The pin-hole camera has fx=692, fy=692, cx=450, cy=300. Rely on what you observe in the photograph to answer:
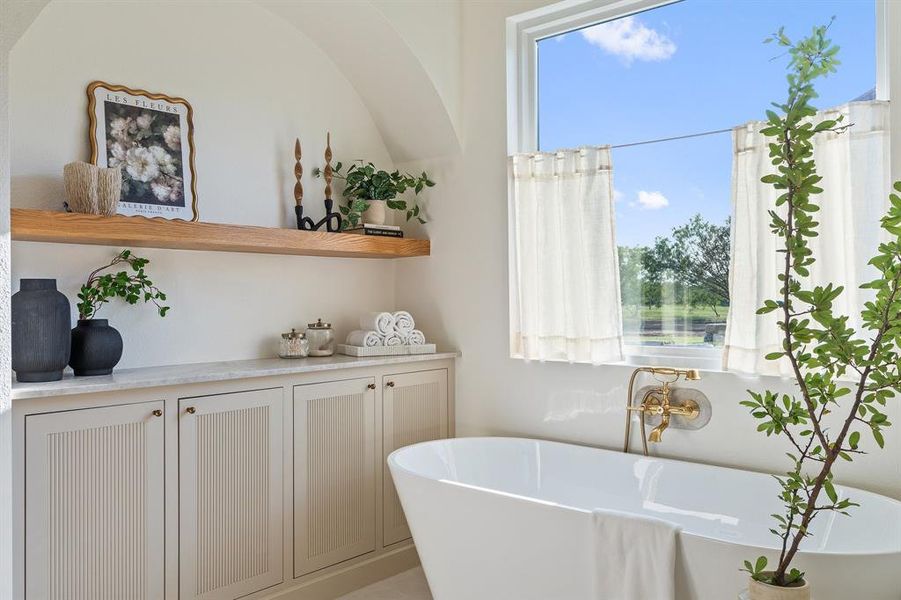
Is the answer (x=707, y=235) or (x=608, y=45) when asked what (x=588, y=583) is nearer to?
(x=707, y=235)

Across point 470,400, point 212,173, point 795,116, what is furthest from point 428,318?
point 795,116

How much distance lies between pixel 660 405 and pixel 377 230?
61.8 inches

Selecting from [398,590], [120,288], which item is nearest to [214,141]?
[120,288]

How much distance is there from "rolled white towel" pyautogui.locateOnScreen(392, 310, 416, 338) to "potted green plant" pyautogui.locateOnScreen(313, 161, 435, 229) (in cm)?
48

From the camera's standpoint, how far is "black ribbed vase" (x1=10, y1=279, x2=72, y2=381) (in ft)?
7.38

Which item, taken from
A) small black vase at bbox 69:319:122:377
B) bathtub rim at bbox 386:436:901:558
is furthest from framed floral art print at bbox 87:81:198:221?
bathtub rim at bbox 386:436:901:558

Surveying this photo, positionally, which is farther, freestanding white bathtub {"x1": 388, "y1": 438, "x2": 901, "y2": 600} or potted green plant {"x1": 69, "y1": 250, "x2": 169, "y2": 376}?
potted green plant {"x1": 69, "y1": 250, "x2": 169, "y2": 376}

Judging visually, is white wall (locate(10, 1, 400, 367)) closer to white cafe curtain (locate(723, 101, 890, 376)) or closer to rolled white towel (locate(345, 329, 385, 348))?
rolled white towel (locate(345, 329, 385, 348))

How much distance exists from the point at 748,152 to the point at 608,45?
94 centimetres

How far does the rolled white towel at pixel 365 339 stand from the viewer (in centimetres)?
331

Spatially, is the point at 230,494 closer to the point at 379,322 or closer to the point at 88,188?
the point at 379,322

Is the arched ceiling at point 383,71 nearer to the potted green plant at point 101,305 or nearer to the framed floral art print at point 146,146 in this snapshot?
the framed floral art print at point 146,146

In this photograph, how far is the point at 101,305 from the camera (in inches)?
106

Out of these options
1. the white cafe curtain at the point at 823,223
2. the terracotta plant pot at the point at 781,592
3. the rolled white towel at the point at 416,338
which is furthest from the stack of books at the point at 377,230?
the terracotta plant pot at the point at 781,592
